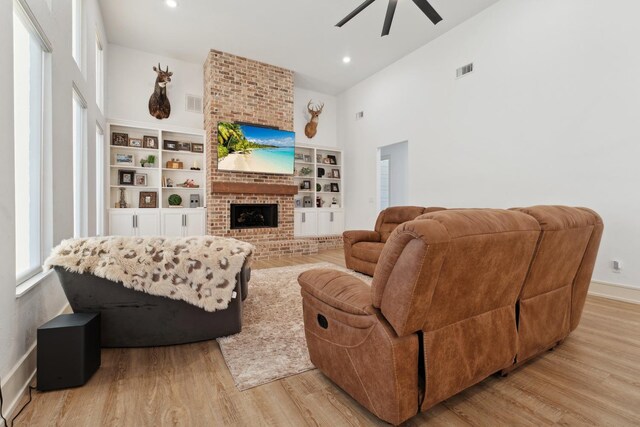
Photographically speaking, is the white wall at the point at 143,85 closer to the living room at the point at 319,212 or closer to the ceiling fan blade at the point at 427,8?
the living room at the point at 319,212

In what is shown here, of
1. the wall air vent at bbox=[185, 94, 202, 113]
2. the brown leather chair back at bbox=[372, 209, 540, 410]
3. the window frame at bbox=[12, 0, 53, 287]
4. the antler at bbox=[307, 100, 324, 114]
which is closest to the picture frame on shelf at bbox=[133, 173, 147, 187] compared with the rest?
the wall air vent at bbox=[185, 94, 202, 113]

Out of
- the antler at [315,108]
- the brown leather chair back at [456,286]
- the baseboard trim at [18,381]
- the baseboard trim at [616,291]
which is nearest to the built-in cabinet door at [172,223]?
the baseboard trim at [18,381]

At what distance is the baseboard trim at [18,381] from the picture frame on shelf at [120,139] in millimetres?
4478

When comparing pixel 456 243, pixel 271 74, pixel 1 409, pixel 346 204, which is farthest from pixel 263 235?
pixel 456 243

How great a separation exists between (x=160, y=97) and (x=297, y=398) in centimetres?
595

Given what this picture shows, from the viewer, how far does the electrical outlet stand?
10.6 feet

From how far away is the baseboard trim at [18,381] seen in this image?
56.2 inches

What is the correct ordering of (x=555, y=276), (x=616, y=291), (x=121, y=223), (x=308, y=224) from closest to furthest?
(x=555, y=276)
(x=616, y=291)
(x=121, y=223)
(x=308, y=224)

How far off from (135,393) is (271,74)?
19.7 feet

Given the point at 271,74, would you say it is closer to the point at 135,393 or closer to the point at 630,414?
the point at 135,393

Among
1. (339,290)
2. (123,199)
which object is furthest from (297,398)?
(123,199)

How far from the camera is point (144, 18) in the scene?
4.62 metres

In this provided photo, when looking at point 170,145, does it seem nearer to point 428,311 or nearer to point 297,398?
point 297,398

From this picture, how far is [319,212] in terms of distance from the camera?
23.4ft
